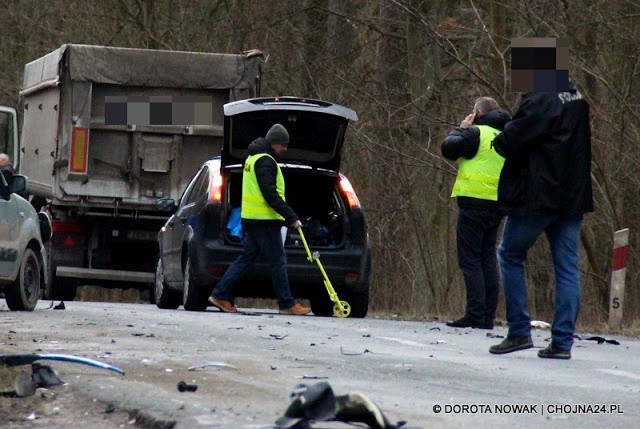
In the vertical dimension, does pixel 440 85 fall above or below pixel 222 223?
above

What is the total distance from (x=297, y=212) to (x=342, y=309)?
1.17 m

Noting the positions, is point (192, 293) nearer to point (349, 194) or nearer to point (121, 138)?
point (349, 194)

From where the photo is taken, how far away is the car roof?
15.3 metres

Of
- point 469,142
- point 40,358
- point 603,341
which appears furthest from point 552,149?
point 469,142

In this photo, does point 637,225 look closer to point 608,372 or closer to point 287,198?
point 287,198

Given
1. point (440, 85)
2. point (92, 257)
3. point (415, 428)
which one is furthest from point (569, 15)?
point (415, 428)

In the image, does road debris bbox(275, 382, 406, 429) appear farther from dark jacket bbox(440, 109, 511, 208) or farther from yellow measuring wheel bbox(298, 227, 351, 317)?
yellow measuring wheel bbox(298, 227, 351, 317)

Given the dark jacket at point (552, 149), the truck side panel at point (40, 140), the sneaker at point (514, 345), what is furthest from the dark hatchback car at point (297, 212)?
the dark jacket at point (552, 149)

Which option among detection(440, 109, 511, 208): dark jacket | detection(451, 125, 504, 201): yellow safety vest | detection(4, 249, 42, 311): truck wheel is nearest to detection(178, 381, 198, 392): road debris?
detection(440, 109, 511, 208): dark jacket

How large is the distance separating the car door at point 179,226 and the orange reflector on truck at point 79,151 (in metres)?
3.42

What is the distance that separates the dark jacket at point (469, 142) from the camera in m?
13.2

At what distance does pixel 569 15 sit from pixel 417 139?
4118 millimetres

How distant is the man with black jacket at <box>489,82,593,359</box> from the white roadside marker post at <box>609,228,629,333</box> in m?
4.47

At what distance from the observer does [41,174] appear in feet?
70.1
